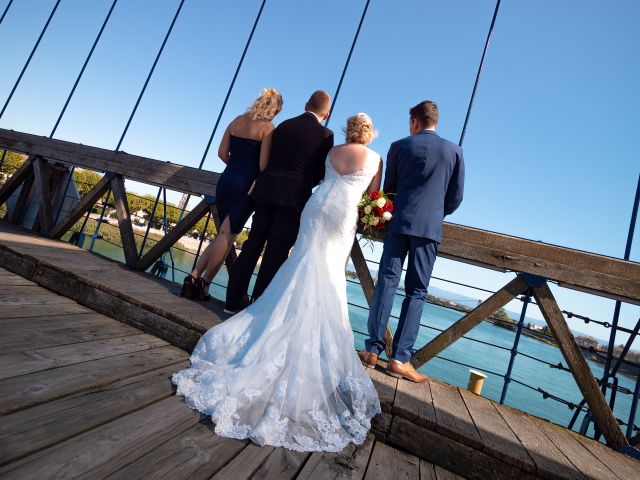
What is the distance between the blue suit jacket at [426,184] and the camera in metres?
2.17

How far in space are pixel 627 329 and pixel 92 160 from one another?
5.23 metres

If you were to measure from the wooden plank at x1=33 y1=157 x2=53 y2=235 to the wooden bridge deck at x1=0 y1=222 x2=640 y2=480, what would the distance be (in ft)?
6.24

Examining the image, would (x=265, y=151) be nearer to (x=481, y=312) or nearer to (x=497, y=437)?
(x=481, y=312)

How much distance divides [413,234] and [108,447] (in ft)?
5.99

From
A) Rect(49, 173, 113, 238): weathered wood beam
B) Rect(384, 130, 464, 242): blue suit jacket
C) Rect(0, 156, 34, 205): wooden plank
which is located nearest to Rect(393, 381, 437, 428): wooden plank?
Rect(384, 130, 464, 242): blue suit jacket

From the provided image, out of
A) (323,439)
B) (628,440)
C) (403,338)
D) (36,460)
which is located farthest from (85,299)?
(628,440)

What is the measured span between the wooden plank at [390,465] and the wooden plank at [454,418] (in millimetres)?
204

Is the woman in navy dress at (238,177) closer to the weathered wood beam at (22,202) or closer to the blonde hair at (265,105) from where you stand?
the blonde hair at (265,105)

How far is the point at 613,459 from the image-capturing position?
1.72m

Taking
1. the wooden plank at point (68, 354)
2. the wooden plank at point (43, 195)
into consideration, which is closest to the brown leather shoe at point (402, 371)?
the wooden plank at point (68, 354)

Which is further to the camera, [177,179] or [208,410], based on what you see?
[177,179]

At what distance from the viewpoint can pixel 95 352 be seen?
170cm

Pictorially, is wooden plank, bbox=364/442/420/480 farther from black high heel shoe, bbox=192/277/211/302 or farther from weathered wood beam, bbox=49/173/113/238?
weathered wood beam, bbox=49/173/113/238

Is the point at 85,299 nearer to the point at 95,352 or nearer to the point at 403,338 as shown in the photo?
the point at 95,352
